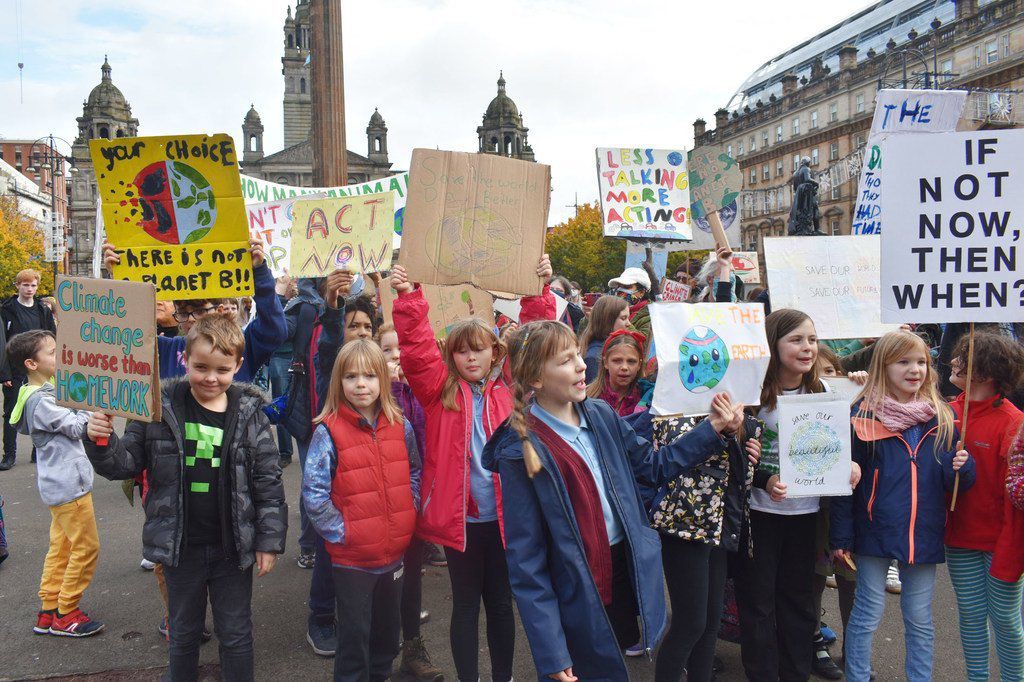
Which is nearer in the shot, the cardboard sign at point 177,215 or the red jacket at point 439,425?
the red jacket at point 439,425

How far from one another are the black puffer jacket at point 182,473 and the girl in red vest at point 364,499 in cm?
18

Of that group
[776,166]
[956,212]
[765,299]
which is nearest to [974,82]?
[776,166]

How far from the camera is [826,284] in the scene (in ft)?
14.5

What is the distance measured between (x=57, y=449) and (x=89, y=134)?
246 ft

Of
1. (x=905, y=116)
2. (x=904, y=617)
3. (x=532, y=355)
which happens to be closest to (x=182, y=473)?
(x=532, y=355)

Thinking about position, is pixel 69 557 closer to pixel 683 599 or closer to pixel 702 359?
pixel 683 599

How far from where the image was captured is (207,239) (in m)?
3.86

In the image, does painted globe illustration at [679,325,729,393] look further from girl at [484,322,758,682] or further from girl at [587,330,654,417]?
girl at [587,330,654,417]

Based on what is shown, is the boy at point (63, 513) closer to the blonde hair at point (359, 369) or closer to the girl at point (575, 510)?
the blonde hair at point (359, 369)

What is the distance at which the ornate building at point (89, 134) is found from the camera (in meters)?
66.9

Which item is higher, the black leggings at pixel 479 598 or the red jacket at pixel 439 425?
the red jacket at pixel 439 425

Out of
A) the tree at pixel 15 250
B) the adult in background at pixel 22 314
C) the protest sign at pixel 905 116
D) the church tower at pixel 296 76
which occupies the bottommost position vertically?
the adult in background at pixel 22 314

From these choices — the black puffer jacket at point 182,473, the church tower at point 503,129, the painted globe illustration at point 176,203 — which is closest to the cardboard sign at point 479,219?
the painted globe illustration at point 176,203

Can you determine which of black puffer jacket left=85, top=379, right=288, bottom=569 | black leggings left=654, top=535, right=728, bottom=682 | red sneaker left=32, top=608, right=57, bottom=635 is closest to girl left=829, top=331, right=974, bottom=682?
black leggings left=654, top=535, right=728, bottom=682
